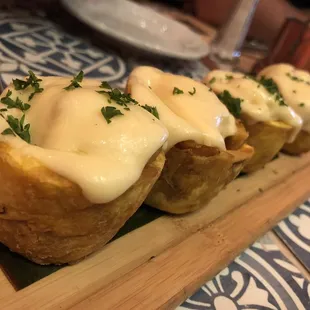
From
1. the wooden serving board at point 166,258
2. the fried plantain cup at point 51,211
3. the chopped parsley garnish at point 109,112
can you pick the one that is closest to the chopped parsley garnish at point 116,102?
the chopped parsley garnish at point 109,112

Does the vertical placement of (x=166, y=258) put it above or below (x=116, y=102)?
below

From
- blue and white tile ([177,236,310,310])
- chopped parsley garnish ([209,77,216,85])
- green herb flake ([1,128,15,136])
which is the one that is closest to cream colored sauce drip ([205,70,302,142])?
chopped parsley garnish ([209,77,216,85])

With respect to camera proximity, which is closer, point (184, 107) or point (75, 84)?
point (75, 84)

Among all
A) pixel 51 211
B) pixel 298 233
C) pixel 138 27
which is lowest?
pixel 298 233

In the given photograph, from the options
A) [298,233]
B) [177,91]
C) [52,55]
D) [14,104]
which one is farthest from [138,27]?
[14,104]

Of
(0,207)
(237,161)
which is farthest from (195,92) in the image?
(0,207)

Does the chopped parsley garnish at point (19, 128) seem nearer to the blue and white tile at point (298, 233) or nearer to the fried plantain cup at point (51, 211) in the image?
the fried plantain cup at point (51, 211)

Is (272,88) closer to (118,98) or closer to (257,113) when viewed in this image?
(257,113)

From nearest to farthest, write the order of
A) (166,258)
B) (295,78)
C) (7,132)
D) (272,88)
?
1. (7,132)
2. (166,258)
3. (272,88)
4. (295,78)
